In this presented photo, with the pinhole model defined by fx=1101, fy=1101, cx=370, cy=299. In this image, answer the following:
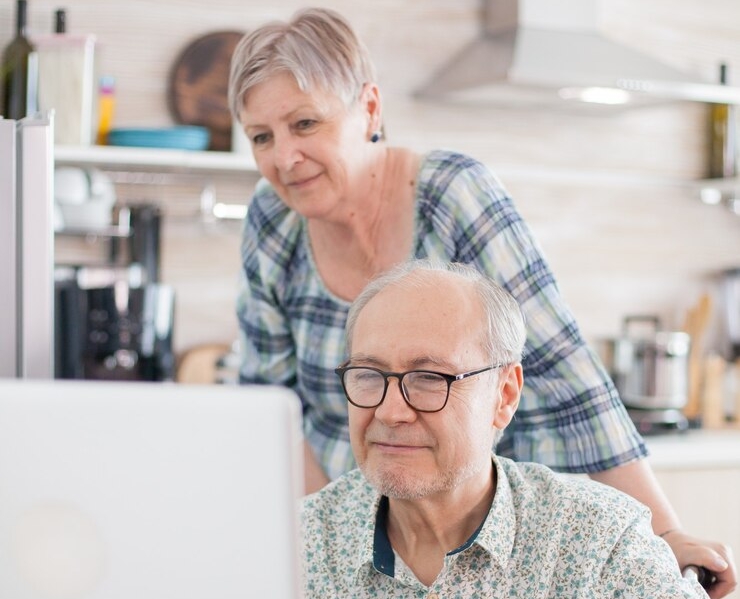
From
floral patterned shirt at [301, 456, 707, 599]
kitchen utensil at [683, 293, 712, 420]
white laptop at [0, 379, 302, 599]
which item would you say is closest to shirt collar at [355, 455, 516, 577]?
floral patterned shirt at [301, 456, 707, 599]

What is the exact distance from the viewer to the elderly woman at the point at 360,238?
1463mm

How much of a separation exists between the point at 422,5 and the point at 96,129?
112 centimetres

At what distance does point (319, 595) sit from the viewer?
1276 millimetres

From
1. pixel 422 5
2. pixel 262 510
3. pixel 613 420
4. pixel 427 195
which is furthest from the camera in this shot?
pixel 422 5

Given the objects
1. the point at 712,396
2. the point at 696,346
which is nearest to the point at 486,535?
the point at 712,396

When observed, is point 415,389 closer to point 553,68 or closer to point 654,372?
point 553,68

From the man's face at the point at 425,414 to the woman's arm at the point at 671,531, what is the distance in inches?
10.3

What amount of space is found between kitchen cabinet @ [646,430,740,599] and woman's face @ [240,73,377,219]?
5.55 ft

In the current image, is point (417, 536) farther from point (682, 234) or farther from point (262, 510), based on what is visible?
point (682, 234)

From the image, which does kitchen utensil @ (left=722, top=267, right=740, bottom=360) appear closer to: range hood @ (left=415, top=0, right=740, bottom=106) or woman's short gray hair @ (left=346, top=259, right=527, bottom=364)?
range hood @ (left=415, top=0, right=740, bottom=106)

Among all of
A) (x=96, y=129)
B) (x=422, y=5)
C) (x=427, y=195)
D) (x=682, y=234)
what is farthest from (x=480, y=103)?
(x=427, y=195)

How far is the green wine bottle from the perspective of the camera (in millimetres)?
2846

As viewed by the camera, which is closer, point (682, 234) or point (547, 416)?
point (547, 416)

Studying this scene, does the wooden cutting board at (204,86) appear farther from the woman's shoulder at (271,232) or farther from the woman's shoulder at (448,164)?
the woman's shoulder at (448,164)
